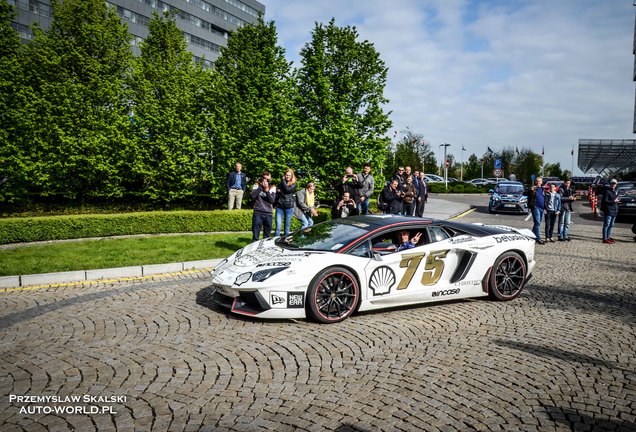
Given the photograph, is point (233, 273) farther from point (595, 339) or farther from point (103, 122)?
point (103, 122)

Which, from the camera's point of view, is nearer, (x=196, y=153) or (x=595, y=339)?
(x=595, y=339)

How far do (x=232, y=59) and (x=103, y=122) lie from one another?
32.3 ft

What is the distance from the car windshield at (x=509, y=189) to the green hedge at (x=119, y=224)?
41.2 feet

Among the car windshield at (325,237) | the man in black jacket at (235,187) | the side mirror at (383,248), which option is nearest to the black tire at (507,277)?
the side mirror at (383,248)

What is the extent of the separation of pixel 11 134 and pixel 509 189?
2440cm

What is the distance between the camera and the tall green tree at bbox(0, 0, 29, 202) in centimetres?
1814

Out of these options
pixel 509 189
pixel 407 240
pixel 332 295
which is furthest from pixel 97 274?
pixel 509 189

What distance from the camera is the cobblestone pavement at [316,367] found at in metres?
3.27

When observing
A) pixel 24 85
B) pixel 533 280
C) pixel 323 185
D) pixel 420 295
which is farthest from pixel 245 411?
pixel 24 85

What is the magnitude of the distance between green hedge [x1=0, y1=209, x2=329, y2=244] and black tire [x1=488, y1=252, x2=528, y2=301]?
8959mm

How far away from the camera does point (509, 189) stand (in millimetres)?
23672

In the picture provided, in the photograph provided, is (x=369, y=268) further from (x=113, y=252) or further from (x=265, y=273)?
(x=113, y=252)

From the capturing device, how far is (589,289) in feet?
24.6

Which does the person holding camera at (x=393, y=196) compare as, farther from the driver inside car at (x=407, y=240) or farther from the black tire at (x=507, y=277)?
the driver inside car at (x=407, y=240)
